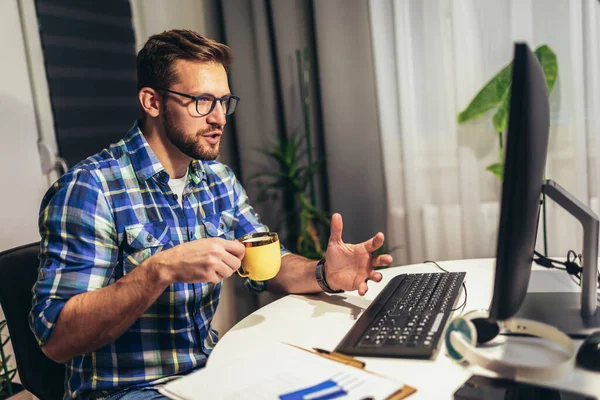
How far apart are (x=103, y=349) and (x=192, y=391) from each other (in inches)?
19.5

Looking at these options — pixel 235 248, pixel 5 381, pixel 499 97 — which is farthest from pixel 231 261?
pixel 499 97

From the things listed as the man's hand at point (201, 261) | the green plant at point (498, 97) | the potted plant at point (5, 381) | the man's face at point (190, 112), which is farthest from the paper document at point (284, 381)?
the green plant at point (498, 97)

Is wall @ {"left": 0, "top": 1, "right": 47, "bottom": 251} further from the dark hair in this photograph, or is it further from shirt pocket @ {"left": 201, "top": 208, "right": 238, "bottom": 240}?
shirt pocket @ {"left": 201, "top": 208, "right": 238, "bottom": 240}

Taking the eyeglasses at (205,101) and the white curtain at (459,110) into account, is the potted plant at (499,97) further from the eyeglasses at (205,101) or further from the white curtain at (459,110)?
the eyeglasses at (205,101)

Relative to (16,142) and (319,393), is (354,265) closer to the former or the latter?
(319,393)

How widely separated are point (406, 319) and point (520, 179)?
16.6 inches

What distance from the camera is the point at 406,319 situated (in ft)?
3.28

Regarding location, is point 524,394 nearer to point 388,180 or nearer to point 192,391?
point 192,391

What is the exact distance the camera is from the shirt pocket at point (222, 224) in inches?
56.0

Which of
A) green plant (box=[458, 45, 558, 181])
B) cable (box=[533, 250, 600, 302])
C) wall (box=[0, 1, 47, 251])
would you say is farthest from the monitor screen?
wall (box=[0, 1, 47, 251])

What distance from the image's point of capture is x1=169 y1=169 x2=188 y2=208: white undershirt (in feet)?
4.60

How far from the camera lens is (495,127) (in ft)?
6.96

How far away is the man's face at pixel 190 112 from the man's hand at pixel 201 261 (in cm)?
42

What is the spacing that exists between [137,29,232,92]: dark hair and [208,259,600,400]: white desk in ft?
2.20
